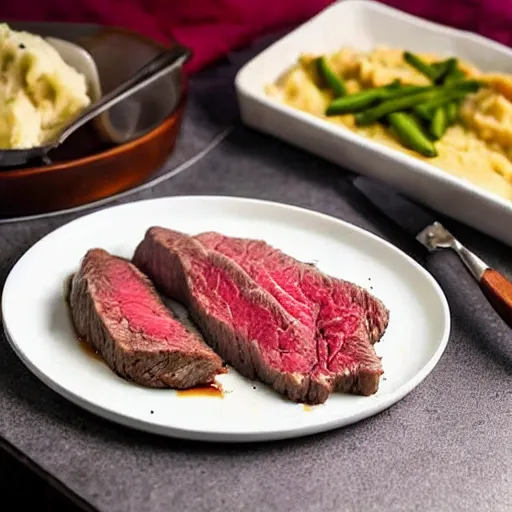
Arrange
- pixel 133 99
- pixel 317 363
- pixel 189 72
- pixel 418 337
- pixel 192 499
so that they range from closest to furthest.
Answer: pixel 192 499
pixel 317 363
pixel 418 337
pixel 133 99
pixel 189 72

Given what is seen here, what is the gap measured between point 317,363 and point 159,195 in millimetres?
615

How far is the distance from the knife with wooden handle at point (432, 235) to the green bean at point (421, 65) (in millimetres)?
396

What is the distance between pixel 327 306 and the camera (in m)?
→ 1.31

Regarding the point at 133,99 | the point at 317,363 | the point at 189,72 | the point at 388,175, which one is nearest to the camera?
the point at 317,363

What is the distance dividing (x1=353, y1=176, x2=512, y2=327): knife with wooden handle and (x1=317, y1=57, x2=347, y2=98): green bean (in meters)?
0.27

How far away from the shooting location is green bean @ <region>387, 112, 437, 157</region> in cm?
171

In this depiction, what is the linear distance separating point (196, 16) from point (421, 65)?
539mm

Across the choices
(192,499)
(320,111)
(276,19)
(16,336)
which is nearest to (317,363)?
(192,499)

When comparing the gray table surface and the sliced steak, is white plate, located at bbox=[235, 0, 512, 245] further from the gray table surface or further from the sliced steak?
the sliced steak

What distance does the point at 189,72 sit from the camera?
2.11 meters

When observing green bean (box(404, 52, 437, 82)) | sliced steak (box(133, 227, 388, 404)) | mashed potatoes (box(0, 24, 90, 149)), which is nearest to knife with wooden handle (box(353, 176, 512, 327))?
sliced steak (box(133, 227, 388, 404))

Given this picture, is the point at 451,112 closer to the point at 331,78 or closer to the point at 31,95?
the point at 331,78

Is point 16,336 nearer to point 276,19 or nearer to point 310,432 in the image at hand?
point 310,432

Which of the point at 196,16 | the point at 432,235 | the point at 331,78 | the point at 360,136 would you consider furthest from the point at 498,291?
the point at 196,16
